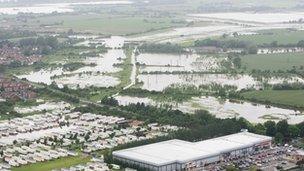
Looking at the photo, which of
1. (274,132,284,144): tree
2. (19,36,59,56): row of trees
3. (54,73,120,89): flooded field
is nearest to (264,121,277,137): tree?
(274,132,284,144): tree

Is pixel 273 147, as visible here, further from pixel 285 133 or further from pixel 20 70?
pixel 20 70

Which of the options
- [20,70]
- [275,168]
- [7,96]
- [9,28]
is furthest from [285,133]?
[9,28]

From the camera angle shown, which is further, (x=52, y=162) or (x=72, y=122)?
(x=72, y=122)

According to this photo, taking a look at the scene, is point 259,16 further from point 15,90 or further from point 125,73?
point 15,90

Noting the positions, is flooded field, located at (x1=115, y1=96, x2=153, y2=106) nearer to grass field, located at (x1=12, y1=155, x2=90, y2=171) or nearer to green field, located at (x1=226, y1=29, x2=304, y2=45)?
grass field, located at (x1=12, y1=155, x2=90, y2=171)

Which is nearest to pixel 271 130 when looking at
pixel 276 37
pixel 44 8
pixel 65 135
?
pixel 65 135

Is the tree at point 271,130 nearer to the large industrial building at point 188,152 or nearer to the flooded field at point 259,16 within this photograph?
the large industrial building at point 188,152
